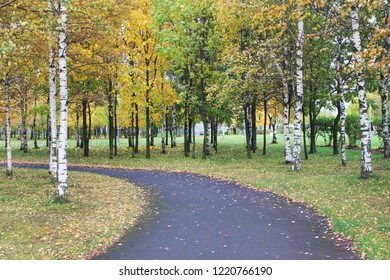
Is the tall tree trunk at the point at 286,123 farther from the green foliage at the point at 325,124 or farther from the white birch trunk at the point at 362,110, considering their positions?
the green foliage at the point at 325,124

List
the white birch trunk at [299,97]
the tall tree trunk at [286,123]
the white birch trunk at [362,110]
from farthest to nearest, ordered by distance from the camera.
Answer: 1. the tall tree trunk at [286,123]
2. the white birch trunk at [299,97]
3. the white birch trunk at [362,110]

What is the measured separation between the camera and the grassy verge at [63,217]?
27.6ft

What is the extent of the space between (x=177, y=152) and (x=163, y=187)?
1891 cm

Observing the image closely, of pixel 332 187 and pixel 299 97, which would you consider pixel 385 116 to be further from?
pixel 332 187

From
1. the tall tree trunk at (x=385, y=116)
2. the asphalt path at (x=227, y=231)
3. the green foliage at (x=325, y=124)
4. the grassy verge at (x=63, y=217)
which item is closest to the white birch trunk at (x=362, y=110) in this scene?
the asphalt path at (x=227, y=231)

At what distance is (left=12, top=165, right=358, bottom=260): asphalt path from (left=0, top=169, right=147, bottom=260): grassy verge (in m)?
0.62

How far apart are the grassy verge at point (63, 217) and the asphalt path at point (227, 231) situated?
2.03ft

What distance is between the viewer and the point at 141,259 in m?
7.67

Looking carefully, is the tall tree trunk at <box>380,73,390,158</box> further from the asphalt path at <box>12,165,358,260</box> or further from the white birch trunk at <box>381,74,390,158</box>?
the asphalt path at <box>12,165,358,260</box>

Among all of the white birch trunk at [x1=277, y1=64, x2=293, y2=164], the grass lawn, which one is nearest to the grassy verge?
the grass lawn

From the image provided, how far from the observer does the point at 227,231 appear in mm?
9789

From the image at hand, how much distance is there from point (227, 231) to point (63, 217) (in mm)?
5185

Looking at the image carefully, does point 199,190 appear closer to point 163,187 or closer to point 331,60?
point 163,187

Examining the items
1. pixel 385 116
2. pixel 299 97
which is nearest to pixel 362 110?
pixel 299 97
